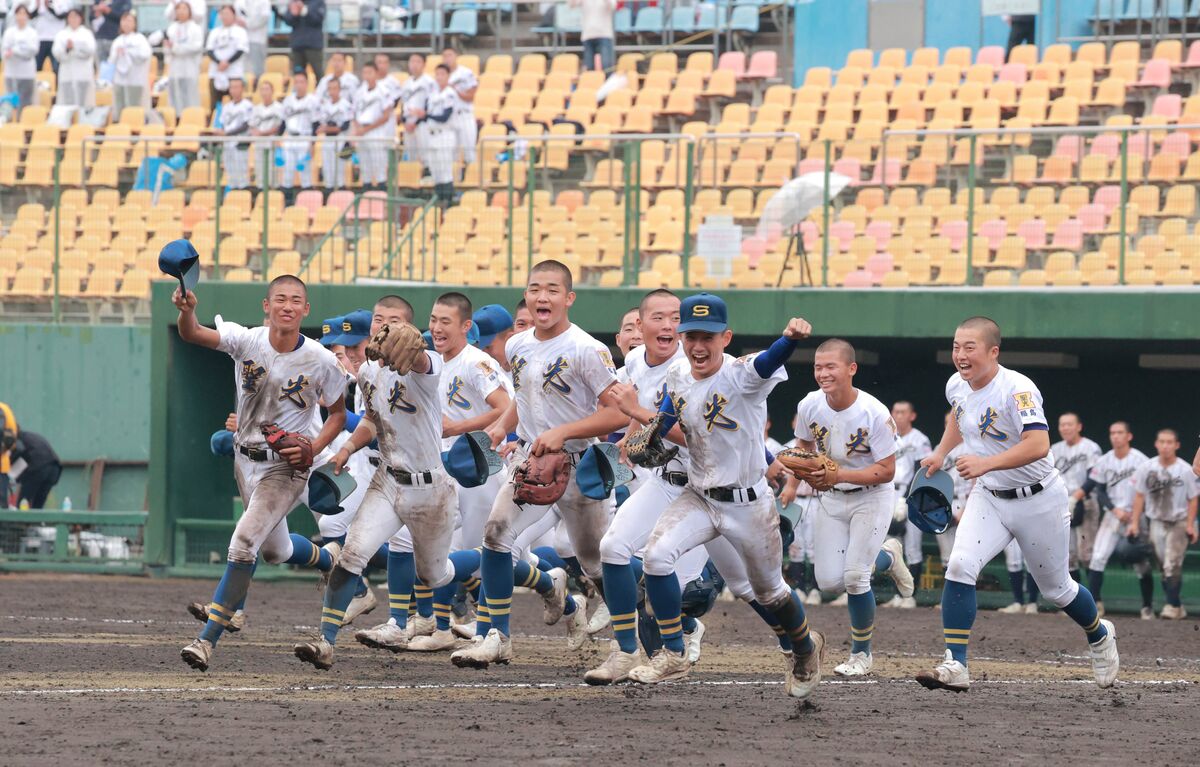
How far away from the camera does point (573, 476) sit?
31.2 ft

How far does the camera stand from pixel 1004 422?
9.35m

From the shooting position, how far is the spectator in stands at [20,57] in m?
26.5

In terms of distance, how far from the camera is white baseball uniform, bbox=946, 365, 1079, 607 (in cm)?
934

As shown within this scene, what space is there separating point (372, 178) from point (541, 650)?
27.6ft

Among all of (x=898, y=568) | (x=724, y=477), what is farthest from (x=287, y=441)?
(x=898, y=568)

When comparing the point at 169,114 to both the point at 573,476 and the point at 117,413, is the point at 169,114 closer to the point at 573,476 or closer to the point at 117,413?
the point at 117,413

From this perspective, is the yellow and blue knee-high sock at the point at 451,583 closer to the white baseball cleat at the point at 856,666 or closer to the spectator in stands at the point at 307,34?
the white baseball cleat at the point at 856,666

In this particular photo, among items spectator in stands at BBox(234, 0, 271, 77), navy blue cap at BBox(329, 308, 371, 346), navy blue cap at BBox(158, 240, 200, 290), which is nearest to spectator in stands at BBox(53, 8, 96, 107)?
spectator in stands at BBox(234, 0, 271, 77)

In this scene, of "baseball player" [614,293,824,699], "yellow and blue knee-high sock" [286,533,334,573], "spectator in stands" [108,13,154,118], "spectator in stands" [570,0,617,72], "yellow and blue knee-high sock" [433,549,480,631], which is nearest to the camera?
"baseball player" [614,293,824,699]

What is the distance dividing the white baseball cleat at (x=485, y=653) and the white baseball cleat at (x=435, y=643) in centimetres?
83

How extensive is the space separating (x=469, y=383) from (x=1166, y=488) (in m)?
8.39

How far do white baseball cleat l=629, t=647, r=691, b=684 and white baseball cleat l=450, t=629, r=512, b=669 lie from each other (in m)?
0.95

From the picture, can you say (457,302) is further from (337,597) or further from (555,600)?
(555,600)

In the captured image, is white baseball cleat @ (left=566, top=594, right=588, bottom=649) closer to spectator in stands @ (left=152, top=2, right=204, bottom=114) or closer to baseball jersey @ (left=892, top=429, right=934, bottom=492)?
baseball jersey @ (left=892, top=429, right=934, bottom=492)
